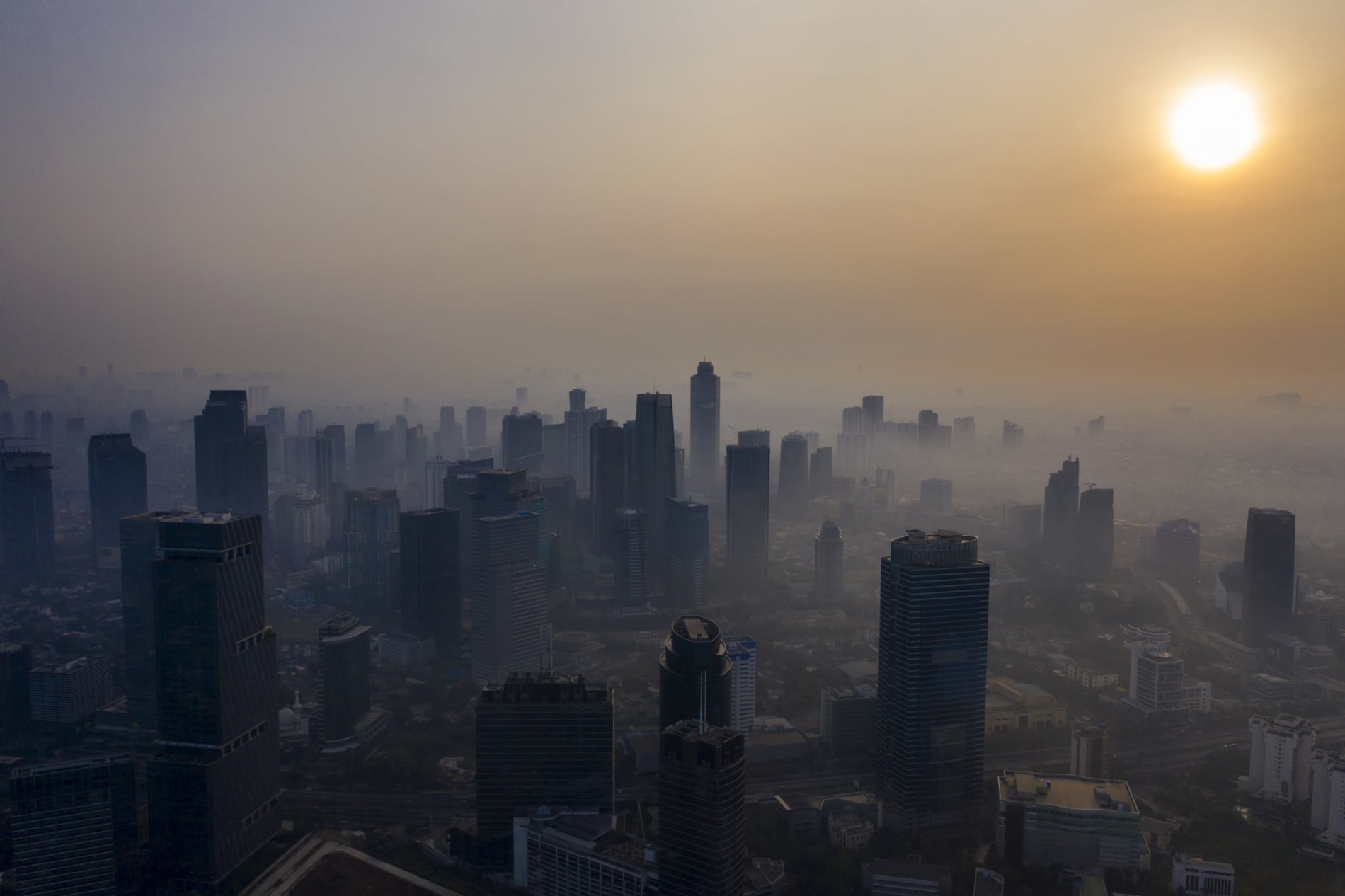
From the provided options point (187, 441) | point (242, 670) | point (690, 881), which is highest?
point (187, 441)

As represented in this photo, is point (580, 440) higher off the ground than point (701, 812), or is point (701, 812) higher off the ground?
point (580, 440)

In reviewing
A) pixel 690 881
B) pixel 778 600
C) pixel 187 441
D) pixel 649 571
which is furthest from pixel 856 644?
pixel 187 441

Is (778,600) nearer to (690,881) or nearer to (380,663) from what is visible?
(380,663)

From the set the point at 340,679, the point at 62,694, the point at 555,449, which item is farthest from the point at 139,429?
the point at 340,679

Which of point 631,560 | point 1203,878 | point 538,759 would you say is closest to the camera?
point 1203,878

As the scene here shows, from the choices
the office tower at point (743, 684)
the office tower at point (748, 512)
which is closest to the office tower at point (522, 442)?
the office tower at point (748, 512)

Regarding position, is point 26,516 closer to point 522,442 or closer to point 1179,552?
point 522,442
